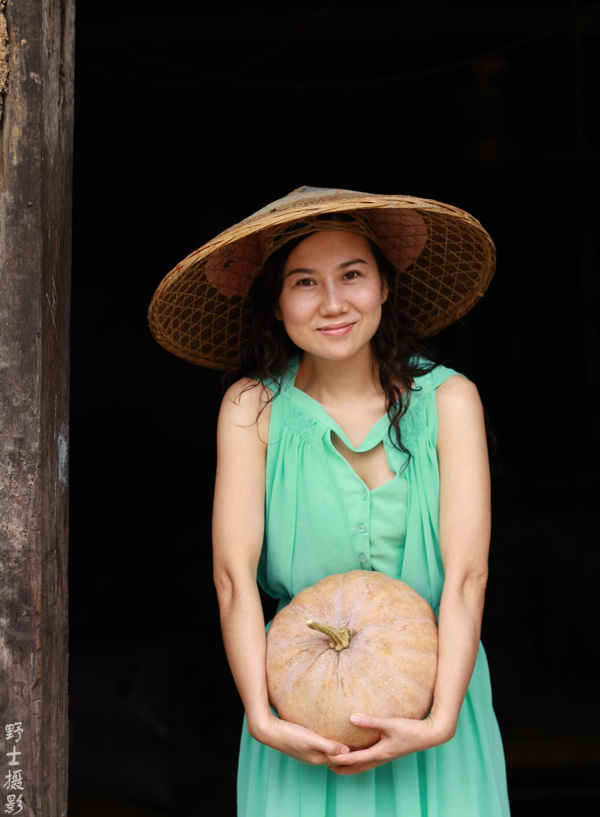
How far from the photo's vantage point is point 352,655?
5.95 ft

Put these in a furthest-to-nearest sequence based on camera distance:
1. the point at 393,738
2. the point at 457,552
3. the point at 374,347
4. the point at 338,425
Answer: the point at 374,347 < the point at 338,425 < the point at 457,552 < the point at 393,738

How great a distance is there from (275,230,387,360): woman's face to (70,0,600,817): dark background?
253 centimetres

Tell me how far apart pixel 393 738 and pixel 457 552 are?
44cm

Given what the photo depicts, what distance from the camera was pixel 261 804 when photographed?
2104mm

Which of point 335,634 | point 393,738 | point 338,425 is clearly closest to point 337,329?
point 338,425

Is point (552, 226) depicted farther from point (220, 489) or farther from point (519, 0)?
point (220, 489)

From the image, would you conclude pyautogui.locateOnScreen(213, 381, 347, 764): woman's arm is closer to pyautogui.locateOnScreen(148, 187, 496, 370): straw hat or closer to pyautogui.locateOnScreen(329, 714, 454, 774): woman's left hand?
pyautogui.locateOnScreen(329, 714, 454, 774): woman's left hand

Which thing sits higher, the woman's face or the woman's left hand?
the woman's face

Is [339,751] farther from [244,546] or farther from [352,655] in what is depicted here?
[244,546]

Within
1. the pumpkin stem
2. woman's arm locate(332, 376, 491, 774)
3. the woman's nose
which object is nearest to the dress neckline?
woman's arm locate(332, 376, 491, 774)

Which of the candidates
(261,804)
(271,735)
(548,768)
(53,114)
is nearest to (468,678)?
(271,735)

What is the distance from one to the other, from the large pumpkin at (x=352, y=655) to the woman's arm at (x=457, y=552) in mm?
40

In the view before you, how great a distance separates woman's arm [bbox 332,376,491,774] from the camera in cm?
183

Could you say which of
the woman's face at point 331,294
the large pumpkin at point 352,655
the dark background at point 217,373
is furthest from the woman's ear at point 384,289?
the dark background at point 217,373
